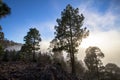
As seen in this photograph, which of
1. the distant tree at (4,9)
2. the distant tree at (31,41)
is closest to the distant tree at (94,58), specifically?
the distant tree at (31,41)

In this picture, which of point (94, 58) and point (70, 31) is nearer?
point (70, 31)

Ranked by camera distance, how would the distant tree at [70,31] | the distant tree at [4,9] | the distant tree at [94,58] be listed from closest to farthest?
the distant tree at [4,9], the distant tree at [70,31], the distant tree at [94,58]

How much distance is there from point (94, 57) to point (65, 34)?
18.7 m

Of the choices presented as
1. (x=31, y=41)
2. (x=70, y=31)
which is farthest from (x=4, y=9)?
(x=31, y=41)

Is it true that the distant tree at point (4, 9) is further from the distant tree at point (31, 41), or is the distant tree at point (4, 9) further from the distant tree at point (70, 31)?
the distant tree at point (31, 41)

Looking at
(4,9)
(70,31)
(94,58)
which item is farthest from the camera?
(94,58)

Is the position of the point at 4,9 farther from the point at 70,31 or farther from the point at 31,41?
the point at 31,41

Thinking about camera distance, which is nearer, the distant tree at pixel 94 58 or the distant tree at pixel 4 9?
the distant tree at pixel 4 9

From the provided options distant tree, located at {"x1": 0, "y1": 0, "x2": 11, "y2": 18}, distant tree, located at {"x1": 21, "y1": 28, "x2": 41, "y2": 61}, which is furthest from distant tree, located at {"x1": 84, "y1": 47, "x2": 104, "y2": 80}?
distant tree, located at {"x1": 0, "y1": 0, "x2": 11, "y2": 18}

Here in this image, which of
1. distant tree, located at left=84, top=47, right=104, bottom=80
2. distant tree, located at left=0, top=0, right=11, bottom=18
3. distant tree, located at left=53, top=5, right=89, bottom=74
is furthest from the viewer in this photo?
distant tree, located at left=84, top=47, right=104, bottom=80

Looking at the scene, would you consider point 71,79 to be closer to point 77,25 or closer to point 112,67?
point 77,25

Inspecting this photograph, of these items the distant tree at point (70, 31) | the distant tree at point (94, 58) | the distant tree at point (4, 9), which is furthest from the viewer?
the distant tree at point (94, 58)

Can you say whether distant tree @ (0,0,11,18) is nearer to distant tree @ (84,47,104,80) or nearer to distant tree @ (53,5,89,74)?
distant tree @ (53,5,89,74)

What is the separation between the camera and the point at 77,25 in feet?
96.8
